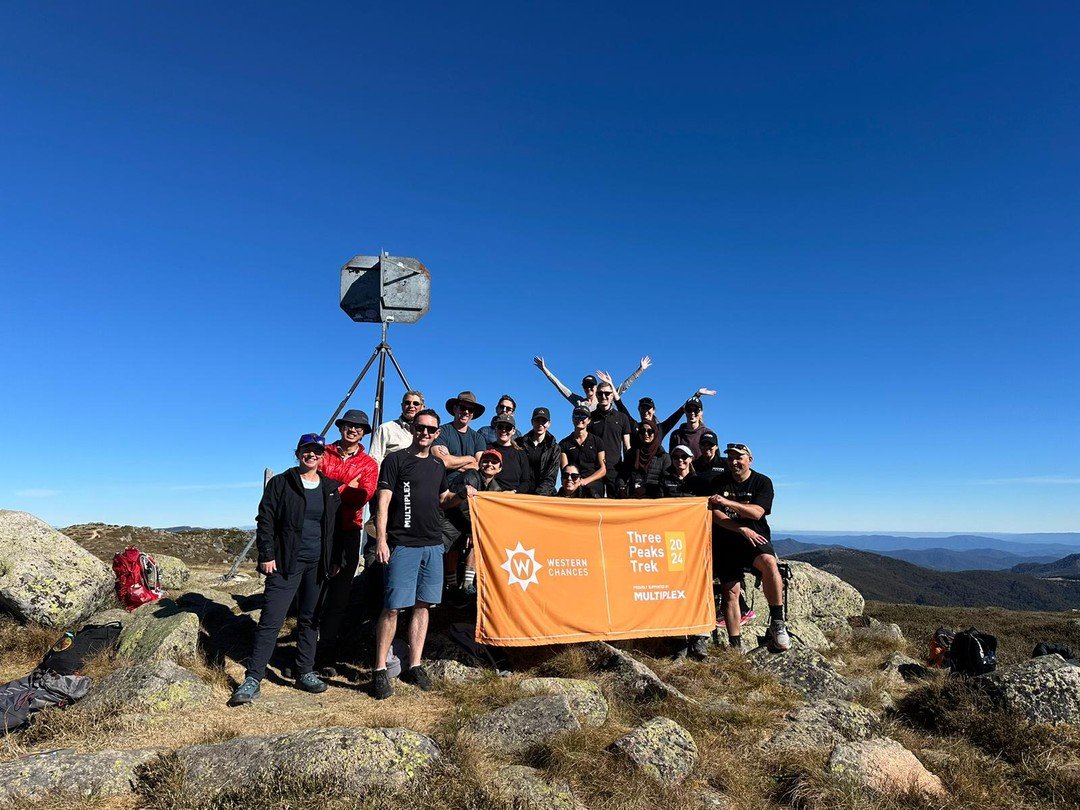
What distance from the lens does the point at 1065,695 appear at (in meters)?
7.34

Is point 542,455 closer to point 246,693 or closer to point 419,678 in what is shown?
point 419,678

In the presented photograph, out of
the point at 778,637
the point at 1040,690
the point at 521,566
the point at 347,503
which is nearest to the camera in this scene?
the point at 1040,690

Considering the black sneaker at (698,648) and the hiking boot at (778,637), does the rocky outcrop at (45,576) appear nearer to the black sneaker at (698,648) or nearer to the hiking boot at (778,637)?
the black sneaker at (698,648)

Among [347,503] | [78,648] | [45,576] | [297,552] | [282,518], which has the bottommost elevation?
[78,648]

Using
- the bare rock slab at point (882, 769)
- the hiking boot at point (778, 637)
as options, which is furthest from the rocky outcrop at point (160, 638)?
the hiking boot at point (778, 637)

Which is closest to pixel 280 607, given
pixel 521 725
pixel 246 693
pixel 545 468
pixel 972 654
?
pixel 246 693

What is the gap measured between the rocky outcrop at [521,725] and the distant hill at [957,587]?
15836 cm

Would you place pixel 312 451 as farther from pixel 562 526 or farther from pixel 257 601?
pixel 257 601

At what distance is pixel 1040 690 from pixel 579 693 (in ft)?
19.0

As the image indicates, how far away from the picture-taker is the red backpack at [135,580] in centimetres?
987

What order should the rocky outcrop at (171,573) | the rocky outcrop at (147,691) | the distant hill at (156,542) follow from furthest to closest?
the distant hill at (156,542)
the rocky outcrop at (171,573)
the rocky outcrop at (147,691)

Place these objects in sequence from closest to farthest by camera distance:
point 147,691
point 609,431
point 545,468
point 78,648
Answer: point 147,691 < point 78,648 < point 545,468 < point 609,431

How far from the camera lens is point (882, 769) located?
231 inches

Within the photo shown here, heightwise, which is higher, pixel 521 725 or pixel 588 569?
pixel 588 569
